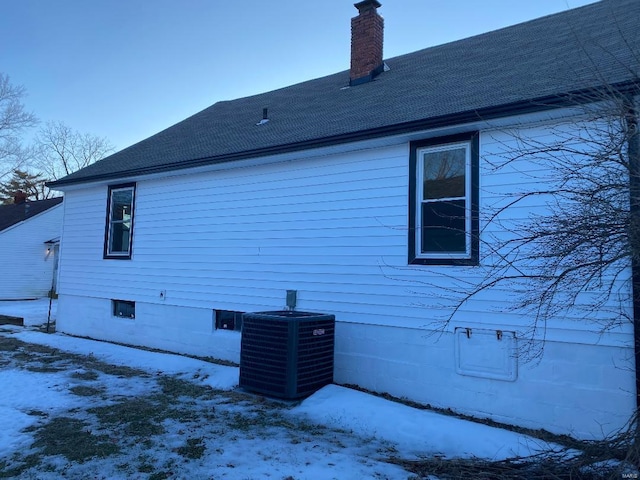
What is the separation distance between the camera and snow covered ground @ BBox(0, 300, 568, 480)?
3906 millimetres

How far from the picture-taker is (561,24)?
27.7 feet

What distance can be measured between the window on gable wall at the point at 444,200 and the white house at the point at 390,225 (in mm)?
27

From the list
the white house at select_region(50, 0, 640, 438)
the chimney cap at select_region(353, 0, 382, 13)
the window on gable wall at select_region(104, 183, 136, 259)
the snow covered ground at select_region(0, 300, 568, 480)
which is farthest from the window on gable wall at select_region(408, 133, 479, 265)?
the window on gable wall at select_region(104, 183, 136, 259)

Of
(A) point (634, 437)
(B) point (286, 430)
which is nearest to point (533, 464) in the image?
(A) point (634, 437)

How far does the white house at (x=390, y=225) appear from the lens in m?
5.07

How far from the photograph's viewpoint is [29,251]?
69.8 ft

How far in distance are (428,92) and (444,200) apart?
2.36m

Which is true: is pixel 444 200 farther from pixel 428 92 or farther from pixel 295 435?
pixel 295 435

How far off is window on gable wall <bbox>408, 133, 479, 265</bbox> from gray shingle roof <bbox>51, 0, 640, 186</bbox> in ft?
1.59

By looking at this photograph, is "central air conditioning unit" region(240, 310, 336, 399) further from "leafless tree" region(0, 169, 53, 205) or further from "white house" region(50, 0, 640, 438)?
"leafless tree" region(0, 169, 53, 205)

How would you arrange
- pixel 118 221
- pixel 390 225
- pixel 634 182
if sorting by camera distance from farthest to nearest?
pixel 118 221, pixel 390 225, pixel 634 182

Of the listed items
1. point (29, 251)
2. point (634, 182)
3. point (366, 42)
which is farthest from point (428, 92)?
point (29, 251)

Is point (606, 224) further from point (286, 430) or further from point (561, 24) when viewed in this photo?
point (561, 24)

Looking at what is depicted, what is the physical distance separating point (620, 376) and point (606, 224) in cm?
255
